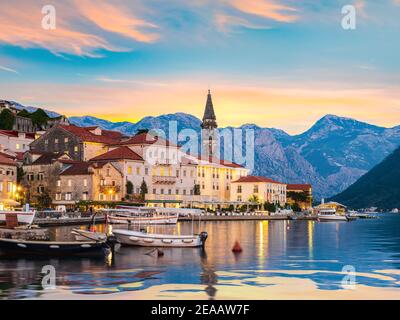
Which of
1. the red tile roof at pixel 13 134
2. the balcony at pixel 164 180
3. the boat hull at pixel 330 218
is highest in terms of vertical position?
the red tile roof at pixel 13 134

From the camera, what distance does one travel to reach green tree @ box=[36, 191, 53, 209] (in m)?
117

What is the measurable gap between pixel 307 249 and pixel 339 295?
94.4ft

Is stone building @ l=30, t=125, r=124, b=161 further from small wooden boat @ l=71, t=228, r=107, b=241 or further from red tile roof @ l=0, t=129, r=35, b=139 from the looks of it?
small wooden boat @ l=71, t=228, r=107, b=241

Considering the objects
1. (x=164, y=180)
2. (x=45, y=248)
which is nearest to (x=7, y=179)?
(x=164, y=180)

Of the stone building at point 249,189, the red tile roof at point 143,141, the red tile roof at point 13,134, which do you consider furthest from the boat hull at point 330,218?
the red tile roof at point 13,134

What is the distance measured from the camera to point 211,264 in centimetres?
4581

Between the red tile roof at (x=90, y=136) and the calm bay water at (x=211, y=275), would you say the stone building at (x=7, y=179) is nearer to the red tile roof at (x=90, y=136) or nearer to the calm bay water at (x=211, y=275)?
the red tile roof at (x=90, y=136)

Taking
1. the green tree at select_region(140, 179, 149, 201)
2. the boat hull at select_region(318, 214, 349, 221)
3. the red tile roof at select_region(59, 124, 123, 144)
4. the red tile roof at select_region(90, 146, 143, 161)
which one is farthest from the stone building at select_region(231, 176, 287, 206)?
the red tile roof at select_region(90, 146, 143, 161)

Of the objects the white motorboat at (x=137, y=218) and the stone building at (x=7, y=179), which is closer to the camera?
the white motorboat at (x=137, y=218)

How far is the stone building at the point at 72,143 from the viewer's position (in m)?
135

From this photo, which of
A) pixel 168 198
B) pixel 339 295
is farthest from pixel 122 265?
pixel 168 198

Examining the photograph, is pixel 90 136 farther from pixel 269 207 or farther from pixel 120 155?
pixel 269 207
